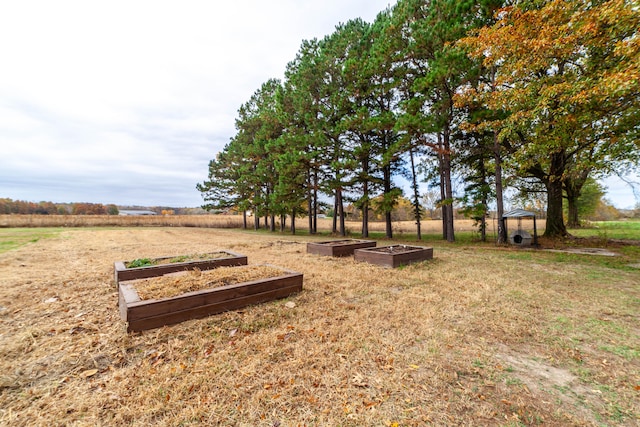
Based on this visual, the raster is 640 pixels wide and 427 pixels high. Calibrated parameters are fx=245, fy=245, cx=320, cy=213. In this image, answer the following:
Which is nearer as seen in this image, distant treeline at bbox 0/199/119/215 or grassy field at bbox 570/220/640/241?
grassy field at bbox 570/220/640/241

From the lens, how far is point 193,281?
143 inches

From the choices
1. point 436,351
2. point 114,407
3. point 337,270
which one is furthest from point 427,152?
point 114,407

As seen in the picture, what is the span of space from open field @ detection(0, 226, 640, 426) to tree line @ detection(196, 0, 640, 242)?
17.2 ft

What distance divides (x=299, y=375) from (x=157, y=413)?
3.41 ft

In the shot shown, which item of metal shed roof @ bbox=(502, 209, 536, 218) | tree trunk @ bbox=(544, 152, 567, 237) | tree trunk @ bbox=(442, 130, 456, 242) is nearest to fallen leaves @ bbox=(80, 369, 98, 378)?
tree trunk @ bbox=(442, 130, 456, 242)

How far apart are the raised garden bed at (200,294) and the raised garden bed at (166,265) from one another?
901 millimetres

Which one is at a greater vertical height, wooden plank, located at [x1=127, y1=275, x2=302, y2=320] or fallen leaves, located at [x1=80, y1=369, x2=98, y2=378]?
wooden plank, located at [x1=127, y1=275, x2=302, y2=320]

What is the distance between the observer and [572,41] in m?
6.02

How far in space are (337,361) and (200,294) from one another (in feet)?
6.53

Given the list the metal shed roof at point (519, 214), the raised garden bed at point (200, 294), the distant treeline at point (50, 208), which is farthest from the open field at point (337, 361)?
the distant treeline at point (50, 208)

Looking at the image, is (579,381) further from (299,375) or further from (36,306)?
(36,306)

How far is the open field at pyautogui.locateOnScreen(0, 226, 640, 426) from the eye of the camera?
1.73 m

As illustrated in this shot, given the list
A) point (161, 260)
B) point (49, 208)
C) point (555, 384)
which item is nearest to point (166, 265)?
point (161, 260)

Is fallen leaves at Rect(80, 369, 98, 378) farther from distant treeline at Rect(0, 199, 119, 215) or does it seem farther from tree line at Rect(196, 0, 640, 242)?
distant treeline at Rect(0, 199, 119, 215)
